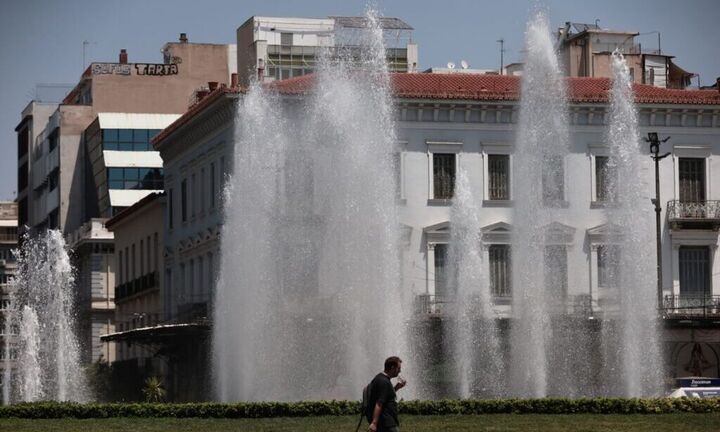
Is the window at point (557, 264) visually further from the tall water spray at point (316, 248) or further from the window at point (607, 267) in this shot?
the tall water spray at point (316, 248)

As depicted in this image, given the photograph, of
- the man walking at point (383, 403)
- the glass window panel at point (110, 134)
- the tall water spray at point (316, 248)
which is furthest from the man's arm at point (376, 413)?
the glass window panel at point (110, 134)

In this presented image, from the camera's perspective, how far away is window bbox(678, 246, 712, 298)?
65.4m

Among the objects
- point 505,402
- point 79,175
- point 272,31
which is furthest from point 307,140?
point 79,175

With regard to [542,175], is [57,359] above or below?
below

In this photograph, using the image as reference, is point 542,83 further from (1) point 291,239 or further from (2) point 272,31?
(2) point 272,31

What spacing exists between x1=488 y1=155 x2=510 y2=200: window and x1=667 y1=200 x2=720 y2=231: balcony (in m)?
5.66

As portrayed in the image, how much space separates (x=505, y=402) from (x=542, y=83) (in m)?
15.9

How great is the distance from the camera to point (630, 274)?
49.4m

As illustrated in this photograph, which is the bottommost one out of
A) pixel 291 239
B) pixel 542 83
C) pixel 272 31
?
pixel 291 239

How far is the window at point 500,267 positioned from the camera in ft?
209

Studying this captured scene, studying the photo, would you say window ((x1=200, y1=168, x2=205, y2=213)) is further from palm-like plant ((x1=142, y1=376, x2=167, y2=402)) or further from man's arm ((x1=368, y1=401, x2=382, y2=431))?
man's arm ((x1=368, y1=401, x2=382, y2=431))

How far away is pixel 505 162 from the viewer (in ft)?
213

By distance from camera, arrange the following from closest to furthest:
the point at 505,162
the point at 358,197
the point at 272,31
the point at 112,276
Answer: the point at 358,197 < the point at 505,162 < the point at 272,31 < the point at 112,276

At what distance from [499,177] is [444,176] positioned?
192cm
